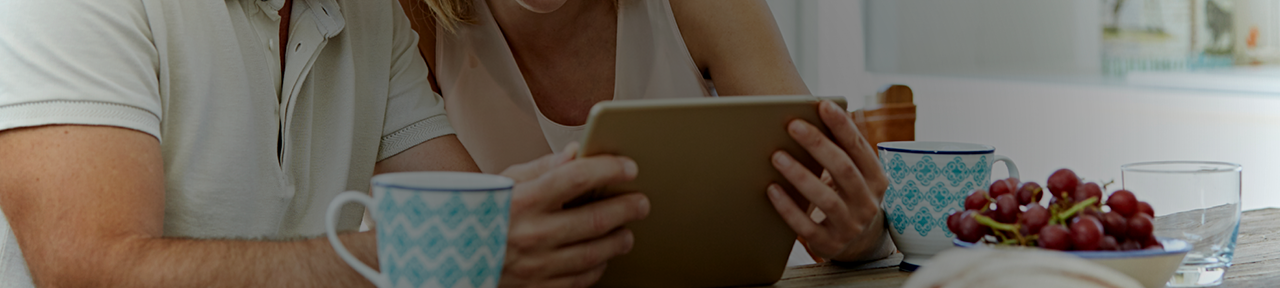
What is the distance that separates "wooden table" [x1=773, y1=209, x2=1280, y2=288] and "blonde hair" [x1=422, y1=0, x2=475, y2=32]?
748 millimetres

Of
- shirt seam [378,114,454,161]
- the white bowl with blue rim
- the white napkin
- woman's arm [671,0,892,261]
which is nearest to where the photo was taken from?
the white napkin

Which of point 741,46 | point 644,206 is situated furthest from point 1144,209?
point 741,46

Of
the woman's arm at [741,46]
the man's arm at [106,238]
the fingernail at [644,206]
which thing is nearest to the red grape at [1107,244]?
the fingernail at [644,206]

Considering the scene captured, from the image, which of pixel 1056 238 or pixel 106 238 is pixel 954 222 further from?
pixel 106 238

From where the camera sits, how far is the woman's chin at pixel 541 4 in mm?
1274

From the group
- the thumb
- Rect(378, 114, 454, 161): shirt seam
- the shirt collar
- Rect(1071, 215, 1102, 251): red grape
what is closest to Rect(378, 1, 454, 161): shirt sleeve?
Rect(378, 114, 454, 161): shirt seam

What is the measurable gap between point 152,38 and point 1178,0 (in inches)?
119

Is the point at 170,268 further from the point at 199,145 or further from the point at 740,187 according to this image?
the point at 740,187

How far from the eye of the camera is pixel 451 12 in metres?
1.38

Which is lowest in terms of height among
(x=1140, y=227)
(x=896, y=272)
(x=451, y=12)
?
(x=896, y=272)

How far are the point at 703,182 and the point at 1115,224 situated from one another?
0.94 ft

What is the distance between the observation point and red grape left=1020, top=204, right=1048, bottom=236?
24.6 inches

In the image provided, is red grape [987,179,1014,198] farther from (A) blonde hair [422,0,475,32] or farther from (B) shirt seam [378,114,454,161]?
(A) blonde hair [422,0,475,32]

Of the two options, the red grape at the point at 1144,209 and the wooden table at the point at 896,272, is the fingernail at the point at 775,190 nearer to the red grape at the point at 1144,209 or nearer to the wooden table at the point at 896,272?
the wooden table at the point at 896,272
